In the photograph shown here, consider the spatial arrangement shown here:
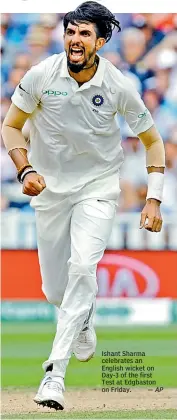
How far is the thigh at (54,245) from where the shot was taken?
635 centimetres

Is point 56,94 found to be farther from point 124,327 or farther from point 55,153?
point 124,327

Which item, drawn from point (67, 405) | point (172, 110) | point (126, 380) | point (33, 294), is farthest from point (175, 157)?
point (67, 405)

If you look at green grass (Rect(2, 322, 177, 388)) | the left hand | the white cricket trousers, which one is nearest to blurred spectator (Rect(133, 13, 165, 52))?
green grass (Rect(2, 322, 177, 388))

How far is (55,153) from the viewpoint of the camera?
6215 millimetres

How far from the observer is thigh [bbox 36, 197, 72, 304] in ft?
20.8

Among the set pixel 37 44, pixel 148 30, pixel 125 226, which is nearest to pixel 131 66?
pixel 148 30

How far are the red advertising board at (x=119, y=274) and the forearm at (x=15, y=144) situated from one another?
592cm

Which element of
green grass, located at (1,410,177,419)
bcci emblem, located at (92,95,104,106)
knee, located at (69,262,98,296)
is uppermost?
bcci emblem, located at (92,95,104,106)

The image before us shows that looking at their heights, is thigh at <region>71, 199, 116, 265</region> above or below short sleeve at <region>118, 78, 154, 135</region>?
below

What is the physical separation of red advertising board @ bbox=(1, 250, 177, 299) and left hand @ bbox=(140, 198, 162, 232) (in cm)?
587

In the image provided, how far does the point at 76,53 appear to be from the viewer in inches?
233

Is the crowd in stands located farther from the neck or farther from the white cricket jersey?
the neck

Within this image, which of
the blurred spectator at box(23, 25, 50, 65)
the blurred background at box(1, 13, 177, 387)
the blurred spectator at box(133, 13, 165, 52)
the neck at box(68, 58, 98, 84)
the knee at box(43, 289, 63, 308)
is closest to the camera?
the neck at box(68, 58, 98, 84)

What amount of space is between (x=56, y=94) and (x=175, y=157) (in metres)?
6.53
